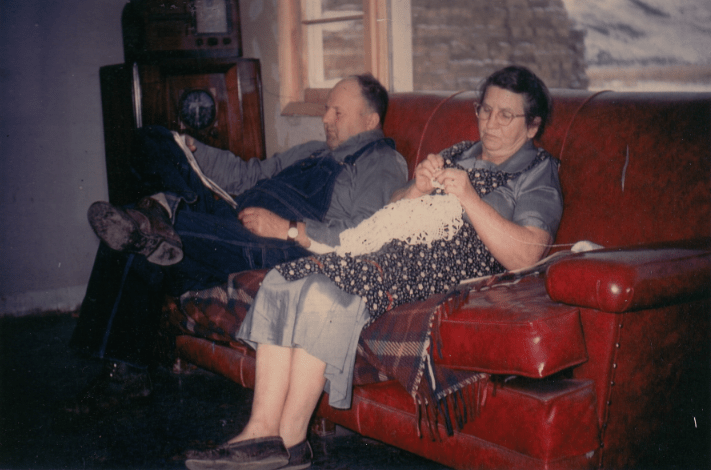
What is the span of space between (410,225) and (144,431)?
1006mm

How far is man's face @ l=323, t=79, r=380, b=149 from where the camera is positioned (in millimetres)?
2162

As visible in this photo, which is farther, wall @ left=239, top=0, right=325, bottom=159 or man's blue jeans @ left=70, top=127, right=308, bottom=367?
wall @ left=239, top=0, right=325, bottom=159

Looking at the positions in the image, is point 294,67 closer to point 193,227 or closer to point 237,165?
point 237,165

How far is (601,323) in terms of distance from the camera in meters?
1.21

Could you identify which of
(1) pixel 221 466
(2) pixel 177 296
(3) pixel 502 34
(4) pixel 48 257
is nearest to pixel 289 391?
(1) pixel 221 466

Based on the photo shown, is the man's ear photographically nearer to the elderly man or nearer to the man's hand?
the elderly man

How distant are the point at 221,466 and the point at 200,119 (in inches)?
66.2

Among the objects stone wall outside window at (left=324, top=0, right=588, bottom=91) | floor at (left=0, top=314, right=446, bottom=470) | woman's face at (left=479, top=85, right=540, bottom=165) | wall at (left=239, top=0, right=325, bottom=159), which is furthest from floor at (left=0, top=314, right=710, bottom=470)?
stone wall outside window at (left=324, top=0, right=588, bottom=91)

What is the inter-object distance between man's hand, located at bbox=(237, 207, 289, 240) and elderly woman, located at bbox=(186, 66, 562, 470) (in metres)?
0.41

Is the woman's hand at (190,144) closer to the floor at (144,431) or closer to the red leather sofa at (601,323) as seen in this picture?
the floor at (144,431)

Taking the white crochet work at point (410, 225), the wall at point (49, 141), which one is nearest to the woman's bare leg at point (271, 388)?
the white crochet work at point (410, 225)

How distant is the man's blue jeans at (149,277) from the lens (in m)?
1.89

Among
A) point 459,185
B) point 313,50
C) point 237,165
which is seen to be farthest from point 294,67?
point 459,185

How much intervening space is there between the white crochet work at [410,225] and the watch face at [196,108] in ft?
4.16
